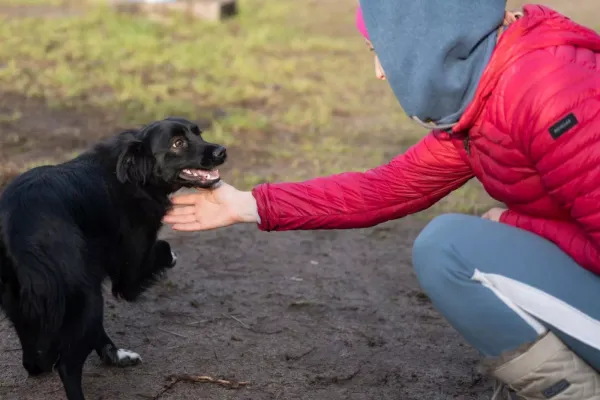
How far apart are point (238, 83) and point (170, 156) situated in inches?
193

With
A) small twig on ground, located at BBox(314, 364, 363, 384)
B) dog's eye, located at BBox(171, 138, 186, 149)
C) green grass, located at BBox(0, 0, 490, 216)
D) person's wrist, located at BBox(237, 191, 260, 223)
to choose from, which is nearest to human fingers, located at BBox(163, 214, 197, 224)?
person's wrist, located at BBox(237, 191, 260, 223)

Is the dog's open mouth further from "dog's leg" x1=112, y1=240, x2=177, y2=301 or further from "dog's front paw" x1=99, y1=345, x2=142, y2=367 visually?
"dog's front paw" x1=99, y1=345, x2=142, y2=367

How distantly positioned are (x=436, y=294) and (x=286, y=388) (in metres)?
1.00

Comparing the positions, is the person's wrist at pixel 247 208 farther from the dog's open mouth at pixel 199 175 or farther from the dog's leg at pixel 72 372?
the dog's leg at pixel 72 372

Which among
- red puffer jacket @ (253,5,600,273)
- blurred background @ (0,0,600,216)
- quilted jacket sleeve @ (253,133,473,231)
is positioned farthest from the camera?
blurred background @ (0,0,600,216)

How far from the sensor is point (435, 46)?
235 cm

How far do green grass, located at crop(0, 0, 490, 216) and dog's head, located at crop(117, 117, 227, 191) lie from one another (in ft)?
6.09

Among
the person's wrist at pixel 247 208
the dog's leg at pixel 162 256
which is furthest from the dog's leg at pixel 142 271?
the person's wrist at pixel 247 208

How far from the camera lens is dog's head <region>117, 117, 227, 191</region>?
372 cm

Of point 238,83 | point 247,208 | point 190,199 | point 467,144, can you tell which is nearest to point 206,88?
point 238,83

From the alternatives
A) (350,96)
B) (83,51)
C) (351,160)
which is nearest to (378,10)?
(351,160)

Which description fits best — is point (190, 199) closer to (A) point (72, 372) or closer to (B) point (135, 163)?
(B) point (135, 163)

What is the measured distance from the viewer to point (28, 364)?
3.23 metres

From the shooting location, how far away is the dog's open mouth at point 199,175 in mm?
3782
